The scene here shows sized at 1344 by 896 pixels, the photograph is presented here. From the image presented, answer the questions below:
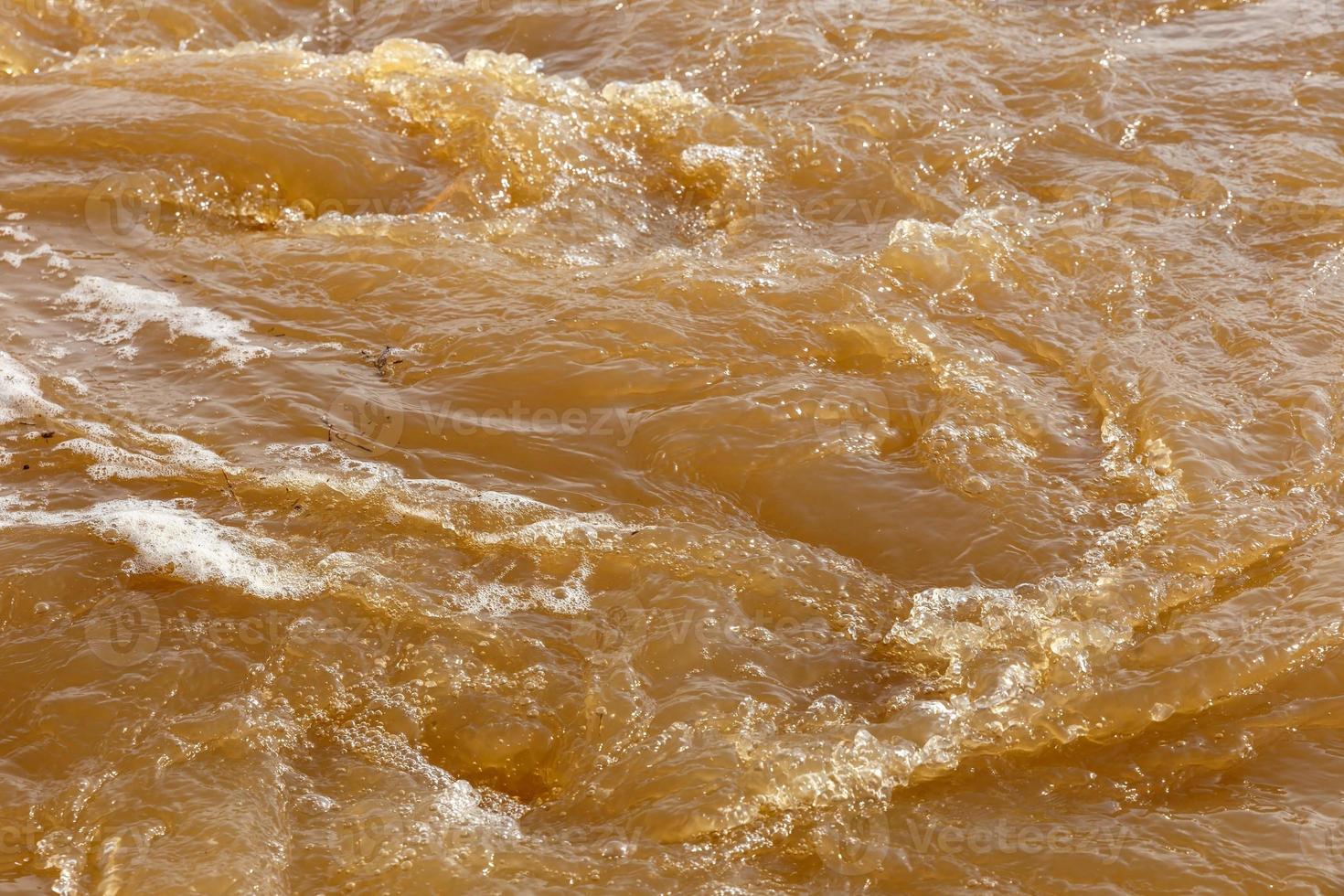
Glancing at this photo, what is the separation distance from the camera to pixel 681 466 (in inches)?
148

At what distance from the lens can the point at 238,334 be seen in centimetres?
434

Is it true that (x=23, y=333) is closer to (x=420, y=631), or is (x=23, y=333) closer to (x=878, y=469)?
(x=420, y=631)

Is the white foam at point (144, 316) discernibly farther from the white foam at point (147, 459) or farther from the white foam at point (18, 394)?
the white foam at point (147, 459)

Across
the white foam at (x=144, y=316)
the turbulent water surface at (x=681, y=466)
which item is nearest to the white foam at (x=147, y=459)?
the turbulent water surface at (x=681, y=466)

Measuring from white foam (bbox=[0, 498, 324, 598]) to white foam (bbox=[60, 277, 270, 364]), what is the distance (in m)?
0.83

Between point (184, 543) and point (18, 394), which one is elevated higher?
point (18, 394)

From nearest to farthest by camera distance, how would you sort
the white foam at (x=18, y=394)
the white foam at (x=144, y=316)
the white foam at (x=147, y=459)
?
the white foam at (x=147, y=459)
the white foam at (x=18, y=394)
the white foam at (x=144, y=316)

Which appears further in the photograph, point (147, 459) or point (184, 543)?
point (147, 459)

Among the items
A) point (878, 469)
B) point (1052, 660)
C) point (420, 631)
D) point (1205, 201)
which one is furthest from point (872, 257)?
point (420, 631)

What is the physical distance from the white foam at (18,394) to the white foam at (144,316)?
0.98 feet

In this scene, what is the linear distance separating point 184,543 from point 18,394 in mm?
1102

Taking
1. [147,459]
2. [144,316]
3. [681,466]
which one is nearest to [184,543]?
[147,459]

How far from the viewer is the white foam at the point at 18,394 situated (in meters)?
3.96

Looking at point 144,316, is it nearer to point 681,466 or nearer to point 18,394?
point 18,394
